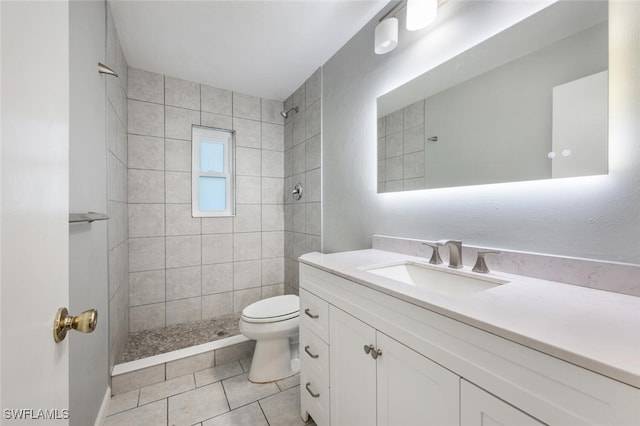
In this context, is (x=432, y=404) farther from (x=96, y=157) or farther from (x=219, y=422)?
(x=96, y=157)

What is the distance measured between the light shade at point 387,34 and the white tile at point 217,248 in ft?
6.82

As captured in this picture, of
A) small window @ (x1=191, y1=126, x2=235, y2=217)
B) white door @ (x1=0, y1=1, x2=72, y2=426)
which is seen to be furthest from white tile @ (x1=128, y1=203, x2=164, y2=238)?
white door @ (x1=0, y1=1, x2=72, y2=426)

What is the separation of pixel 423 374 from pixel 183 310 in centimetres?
232

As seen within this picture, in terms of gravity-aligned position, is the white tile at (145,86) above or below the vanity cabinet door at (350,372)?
above

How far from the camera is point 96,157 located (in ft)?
4.32

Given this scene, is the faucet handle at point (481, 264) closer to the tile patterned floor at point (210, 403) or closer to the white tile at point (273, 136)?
the tile patterned floor at point (210, 403)

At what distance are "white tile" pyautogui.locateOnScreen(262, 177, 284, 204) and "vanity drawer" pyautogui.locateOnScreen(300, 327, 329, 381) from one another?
1677 mm

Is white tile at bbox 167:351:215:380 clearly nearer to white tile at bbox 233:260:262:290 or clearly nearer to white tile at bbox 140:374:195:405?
white tile at bbox 140:374:195:405

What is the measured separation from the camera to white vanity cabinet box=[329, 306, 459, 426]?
0.67 meters

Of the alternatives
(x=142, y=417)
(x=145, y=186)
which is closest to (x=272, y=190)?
(x=145, y=186)

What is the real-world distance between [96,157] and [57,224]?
1.06 metres

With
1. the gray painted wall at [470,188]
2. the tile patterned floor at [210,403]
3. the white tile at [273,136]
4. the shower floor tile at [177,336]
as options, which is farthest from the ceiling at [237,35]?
the tile patterned floor at [210,403]

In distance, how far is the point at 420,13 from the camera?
1216mm
